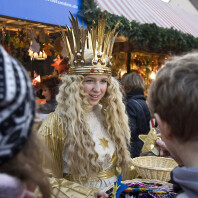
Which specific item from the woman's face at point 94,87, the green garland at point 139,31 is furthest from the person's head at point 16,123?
the green garland at point 139,31

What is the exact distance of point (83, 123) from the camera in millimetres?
2004

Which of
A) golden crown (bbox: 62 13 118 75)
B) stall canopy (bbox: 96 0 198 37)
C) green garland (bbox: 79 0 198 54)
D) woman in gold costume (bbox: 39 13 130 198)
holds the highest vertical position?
stall canopy (bbox: 96 0 198 37)

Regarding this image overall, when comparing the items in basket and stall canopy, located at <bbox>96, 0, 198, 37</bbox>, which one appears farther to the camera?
stall canopy, located at <bbox>96, 0, 198, 37</bbox>

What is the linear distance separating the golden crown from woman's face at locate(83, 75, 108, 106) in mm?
54

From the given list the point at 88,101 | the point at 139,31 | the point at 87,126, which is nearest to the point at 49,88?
the point at 88,101

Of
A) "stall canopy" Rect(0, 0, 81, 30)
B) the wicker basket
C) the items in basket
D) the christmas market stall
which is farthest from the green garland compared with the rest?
the items in basket

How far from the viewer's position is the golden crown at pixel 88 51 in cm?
214

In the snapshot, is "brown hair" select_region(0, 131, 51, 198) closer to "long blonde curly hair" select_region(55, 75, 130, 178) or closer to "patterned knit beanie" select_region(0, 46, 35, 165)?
"patterned knit beanie" select_region(0, 46, 35, 165)

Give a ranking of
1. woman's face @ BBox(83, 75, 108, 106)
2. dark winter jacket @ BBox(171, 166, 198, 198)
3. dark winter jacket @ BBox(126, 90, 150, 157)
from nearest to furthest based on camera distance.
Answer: dark winter jacket @ BBox(171, 166, 198, 198)
woman's face @ BBox(83, 75, 108, 106)
dark winter jacket @ BBox(126, 90, 150, 157)

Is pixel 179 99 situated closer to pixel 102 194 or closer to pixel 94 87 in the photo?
pixel 102 194

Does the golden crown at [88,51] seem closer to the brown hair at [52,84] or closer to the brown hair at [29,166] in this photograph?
the brown hair at [29,166]

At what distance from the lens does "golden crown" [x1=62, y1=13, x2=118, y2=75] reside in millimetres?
2139

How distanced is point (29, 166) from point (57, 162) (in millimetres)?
1181

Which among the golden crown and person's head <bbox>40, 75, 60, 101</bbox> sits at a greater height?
the golden crown
